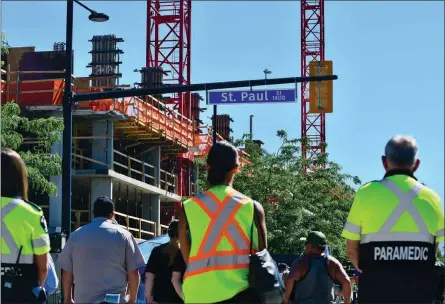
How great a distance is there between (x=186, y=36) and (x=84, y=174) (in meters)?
22.3

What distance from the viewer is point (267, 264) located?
666cm

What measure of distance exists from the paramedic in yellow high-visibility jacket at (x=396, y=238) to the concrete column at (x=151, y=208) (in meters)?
44.7

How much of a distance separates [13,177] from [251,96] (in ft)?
57.6

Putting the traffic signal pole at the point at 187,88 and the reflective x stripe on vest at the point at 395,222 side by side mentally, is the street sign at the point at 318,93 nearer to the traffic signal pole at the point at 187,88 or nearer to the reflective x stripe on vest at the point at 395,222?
the traffic signal pole at the point at 187,88

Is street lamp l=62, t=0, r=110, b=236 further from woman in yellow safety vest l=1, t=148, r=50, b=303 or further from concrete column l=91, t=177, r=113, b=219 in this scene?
concrete column l=91, t=177, r=113, b=219

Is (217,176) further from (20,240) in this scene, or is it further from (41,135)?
(41,135)

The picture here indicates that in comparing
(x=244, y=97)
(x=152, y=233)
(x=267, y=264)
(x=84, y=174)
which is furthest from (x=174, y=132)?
(x=267, y=264)

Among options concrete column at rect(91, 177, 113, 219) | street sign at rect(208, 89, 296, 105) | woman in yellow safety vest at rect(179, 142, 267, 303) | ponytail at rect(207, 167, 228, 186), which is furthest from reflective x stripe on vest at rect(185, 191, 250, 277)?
concrete column at rect(91, 177, 113, 219)

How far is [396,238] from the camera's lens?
6562mm

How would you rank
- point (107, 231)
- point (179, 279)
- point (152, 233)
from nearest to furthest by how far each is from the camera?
1. point (107, 231)
2. point (179, 279)
3. point (152, 233)

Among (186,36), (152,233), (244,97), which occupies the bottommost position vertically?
(152,233)

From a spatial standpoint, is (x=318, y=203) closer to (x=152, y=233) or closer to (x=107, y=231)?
(x=152, y=233)

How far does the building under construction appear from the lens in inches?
1622

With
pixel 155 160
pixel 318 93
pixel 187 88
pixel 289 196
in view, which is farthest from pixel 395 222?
pixel 155 160
